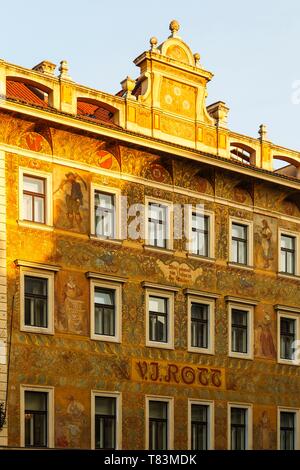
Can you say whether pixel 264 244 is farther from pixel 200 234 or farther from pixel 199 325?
pixel 199 325

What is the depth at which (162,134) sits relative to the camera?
1142 inches

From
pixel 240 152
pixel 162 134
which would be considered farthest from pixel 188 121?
pixel 240 152

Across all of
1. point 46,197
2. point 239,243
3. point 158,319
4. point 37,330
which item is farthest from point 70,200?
point 239,243

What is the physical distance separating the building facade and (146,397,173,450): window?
0.13 feet

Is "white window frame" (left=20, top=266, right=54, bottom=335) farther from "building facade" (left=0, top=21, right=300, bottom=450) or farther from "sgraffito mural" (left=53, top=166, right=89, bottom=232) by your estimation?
"sgraffito mural" (left=53, top=166, right=89, bottom=232)

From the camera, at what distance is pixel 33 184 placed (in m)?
26.6

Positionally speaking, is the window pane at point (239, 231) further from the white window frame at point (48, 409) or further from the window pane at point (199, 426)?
the white window frame at point (48, 409)

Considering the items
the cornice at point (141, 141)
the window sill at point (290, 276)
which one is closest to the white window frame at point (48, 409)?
the cornice at point (141, 141)

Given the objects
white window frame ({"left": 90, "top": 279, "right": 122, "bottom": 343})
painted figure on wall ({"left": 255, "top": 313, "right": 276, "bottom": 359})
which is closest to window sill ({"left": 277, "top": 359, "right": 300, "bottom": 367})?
painted figure on wall ({"left": 255, "top": 313, "right": 276, "bottom": 359})

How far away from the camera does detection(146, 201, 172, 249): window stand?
2850cm

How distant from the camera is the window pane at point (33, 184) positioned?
26.4 meters

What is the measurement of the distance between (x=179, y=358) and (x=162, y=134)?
5.47 meters

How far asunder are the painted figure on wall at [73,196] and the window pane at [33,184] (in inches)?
15.0
